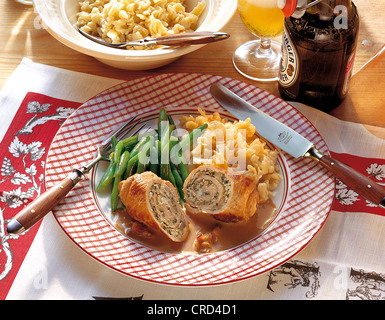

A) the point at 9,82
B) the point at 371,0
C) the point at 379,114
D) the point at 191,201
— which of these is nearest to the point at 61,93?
the point at 9,82

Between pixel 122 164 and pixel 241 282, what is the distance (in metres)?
0.62

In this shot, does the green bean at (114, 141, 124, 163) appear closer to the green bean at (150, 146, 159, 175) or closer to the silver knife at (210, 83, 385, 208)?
the green bean at (150, 146, 159, 175)

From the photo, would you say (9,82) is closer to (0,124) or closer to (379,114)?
(0,124)

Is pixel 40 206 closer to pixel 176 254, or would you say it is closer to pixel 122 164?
pixel 122 164

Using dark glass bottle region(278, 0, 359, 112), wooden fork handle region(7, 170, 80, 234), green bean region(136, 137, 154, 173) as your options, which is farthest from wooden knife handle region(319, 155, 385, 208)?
wooden fork handle region(7, 170, 80, 234)

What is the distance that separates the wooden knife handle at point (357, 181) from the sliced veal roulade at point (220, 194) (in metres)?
0.31

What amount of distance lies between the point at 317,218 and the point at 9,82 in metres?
1.55

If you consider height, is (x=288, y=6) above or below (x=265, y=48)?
above

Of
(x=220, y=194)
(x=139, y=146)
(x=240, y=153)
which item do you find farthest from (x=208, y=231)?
(x=139, y=146)

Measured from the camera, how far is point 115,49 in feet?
7.01

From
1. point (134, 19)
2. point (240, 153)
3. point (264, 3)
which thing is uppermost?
point (264, 3)

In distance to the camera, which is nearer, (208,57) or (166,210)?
(166,210)

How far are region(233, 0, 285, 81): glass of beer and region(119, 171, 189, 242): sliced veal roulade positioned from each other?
863 mm

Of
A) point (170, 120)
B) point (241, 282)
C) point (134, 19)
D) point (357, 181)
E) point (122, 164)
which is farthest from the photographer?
point (134, 19)
